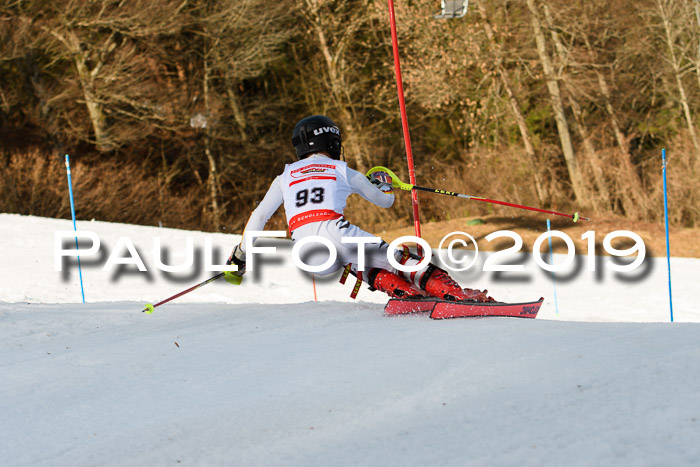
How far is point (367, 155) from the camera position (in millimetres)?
24266

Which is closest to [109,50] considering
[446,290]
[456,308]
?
[446,290]

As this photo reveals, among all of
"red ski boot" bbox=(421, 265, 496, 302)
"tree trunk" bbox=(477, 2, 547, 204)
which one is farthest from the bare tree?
"red ski boot" bbox=(421, 265, 496, 302)

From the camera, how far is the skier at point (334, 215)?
4.95 m

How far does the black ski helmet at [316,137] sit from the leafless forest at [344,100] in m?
12.4

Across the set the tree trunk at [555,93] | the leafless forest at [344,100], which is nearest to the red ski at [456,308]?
the leafless forest at [344,100]

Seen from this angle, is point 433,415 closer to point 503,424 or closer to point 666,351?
point 503,424

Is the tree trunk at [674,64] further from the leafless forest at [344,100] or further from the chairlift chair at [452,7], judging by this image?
the chairlift chair at [452,7]

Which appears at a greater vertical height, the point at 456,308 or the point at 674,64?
the point at 674,64

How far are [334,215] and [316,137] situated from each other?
0.61 meters

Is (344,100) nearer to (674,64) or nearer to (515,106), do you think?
(515,106)

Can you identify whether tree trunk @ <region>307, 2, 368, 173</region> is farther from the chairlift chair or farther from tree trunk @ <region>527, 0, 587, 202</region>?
the chairlift chair

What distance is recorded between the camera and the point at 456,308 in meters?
4.58

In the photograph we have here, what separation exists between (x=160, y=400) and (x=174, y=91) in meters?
21.6

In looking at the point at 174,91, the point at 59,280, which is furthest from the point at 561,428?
the point at 174,91
